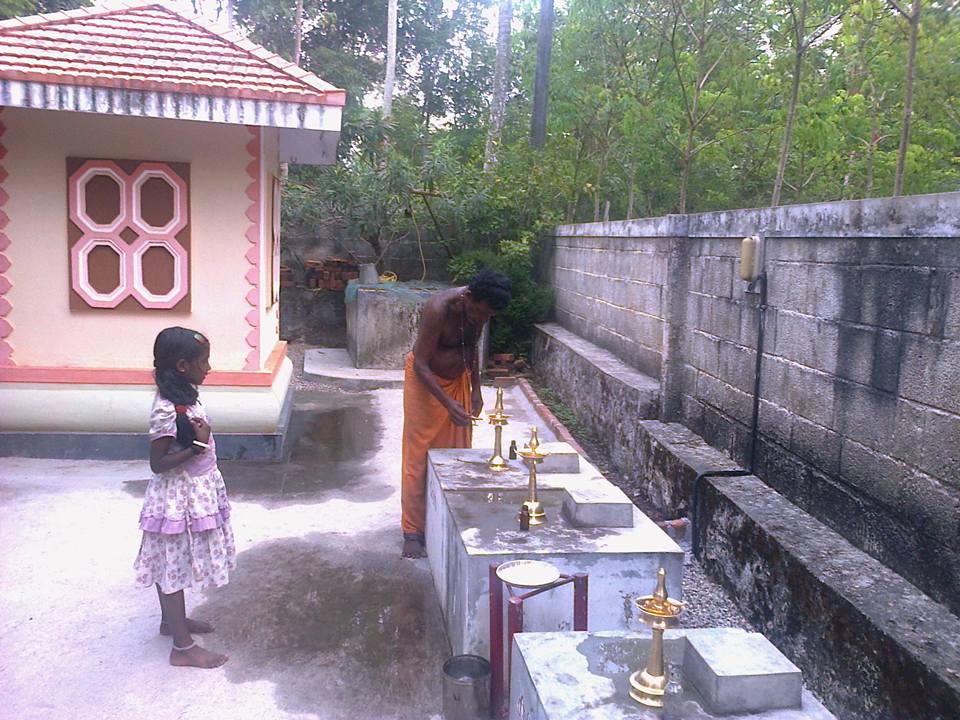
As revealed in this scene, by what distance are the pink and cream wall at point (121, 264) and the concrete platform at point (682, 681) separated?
4906 millimetres

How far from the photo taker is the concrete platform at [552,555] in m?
3.20

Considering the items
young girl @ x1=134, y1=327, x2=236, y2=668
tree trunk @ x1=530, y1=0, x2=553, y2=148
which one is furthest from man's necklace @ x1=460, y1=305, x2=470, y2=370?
tree trunk @ x1=530, y1=0, x2=553, y2=148

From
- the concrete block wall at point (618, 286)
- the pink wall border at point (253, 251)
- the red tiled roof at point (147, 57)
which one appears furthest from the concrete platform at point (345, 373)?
the red tiled roof at point (147, 57)

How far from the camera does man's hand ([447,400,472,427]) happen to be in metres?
4.65

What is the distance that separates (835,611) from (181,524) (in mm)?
2617

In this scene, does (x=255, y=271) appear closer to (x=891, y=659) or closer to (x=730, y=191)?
(x=891, y=659)

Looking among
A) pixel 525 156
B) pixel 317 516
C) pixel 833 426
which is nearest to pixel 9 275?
pixel 317 516

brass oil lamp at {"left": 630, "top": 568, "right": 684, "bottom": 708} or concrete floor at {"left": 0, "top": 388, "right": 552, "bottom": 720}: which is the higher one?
brass oil lamp at {"left": 630, "top": 568, "right": 684, "bottom": 708}

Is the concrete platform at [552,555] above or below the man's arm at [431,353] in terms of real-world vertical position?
below

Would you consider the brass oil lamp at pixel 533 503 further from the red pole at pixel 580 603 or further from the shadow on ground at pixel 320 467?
the shadow on ground at pixel 320 467

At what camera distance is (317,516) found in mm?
5543

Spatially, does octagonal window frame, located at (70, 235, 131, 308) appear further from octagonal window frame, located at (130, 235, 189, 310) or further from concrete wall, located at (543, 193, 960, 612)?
concrete wall, located at (543, 193, 960, 612)

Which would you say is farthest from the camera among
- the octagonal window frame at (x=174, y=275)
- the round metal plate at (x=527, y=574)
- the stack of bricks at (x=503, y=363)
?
the stack of bricks at (x=503, y=363)

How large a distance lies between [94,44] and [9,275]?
188 centimetres
